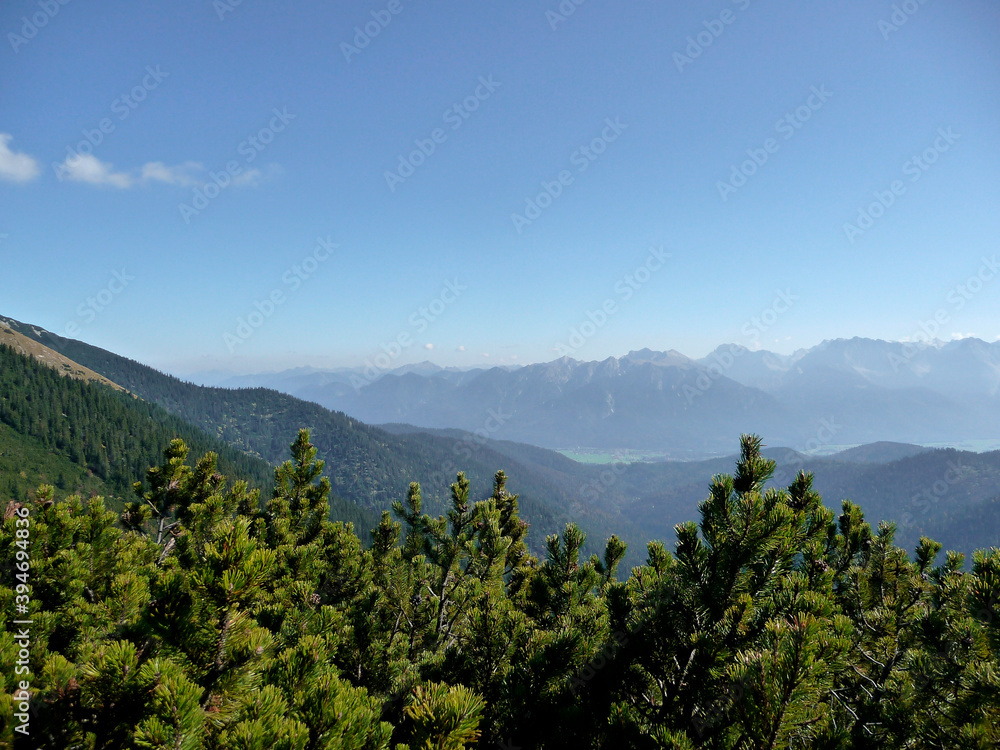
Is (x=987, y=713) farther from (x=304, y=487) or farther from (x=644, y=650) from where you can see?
(x=304, y=487)

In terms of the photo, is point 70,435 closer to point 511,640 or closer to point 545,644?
point 511,640

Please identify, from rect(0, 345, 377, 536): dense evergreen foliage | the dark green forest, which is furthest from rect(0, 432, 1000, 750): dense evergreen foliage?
rect(0, 345, 377, 536): dense evergreen foliage

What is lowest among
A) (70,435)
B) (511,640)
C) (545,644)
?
(70,435)

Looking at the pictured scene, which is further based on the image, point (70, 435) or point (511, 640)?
point (70, 435)

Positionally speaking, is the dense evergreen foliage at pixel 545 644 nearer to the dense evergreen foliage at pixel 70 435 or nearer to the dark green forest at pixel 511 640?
the dark green forest at pixel 511 640

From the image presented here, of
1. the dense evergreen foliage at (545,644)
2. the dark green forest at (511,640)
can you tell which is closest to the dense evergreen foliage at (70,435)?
the dark green forest at (511,640)

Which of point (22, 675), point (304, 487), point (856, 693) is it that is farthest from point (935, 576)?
point (304, 487)

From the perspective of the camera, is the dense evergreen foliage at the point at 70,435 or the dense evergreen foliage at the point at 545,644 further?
the dense evergreen foliage at the point at 70,435

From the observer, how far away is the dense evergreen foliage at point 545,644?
246 cm

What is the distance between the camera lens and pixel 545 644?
454 cm

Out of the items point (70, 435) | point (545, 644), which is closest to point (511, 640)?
point (545, 644)

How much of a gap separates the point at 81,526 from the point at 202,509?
5.34 feet

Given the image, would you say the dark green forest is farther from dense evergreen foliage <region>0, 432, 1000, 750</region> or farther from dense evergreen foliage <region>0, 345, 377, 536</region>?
dense evergreen foliage <region>0, 345, 377, 536</region>

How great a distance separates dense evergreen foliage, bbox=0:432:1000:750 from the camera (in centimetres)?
246
